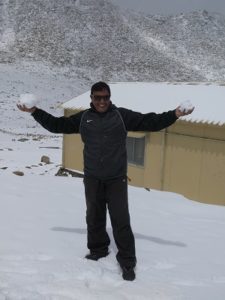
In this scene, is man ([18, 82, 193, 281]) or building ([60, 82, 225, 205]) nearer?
man ([18, 82, 193, 281])

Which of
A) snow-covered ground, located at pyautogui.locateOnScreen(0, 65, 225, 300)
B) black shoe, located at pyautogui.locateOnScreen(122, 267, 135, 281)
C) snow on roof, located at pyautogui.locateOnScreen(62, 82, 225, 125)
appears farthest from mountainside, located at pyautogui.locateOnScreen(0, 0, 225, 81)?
black shoe, located at pyautogui.locateOnScreen(122, 267, 135, 281)

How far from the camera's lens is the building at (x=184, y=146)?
12844 mm

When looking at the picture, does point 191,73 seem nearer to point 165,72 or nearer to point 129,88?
point 165,72

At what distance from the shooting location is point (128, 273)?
4164 millimetres

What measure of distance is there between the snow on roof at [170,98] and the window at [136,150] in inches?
43.0

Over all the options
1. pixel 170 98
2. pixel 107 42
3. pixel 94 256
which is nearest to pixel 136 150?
pixel 170 98

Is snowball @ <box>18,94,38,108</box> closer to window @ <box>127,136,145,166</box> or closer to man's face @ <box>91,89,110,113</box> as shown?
man's face @ <box>91,89,110,113</box>

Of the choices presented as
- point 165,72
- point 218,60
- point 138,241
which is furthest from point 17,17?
point 138,241

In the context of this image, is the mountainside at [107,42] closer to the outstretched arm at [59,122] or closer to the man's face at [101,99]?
the outstretched arm at [59,122]

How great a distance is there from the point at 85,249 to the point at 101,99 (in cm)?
173

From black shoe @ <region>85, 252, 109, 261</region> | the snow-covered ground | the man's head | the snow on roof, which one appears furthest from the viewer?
the snow on roof

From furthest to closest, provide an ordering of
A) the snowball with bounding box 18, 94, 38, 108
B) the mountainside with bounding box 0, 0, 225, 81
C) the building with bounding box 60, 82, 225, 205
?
the mountainside with bounding box 0, 0, 225, 81 < the building with bounding box 60, 82, 225, 205 < the snowball with bounding box 18, 94, 38, 108

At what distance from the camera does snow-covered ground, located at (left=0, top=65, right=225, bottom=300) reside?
12.6ft

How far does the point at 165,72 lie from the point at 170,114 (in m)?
68.7
